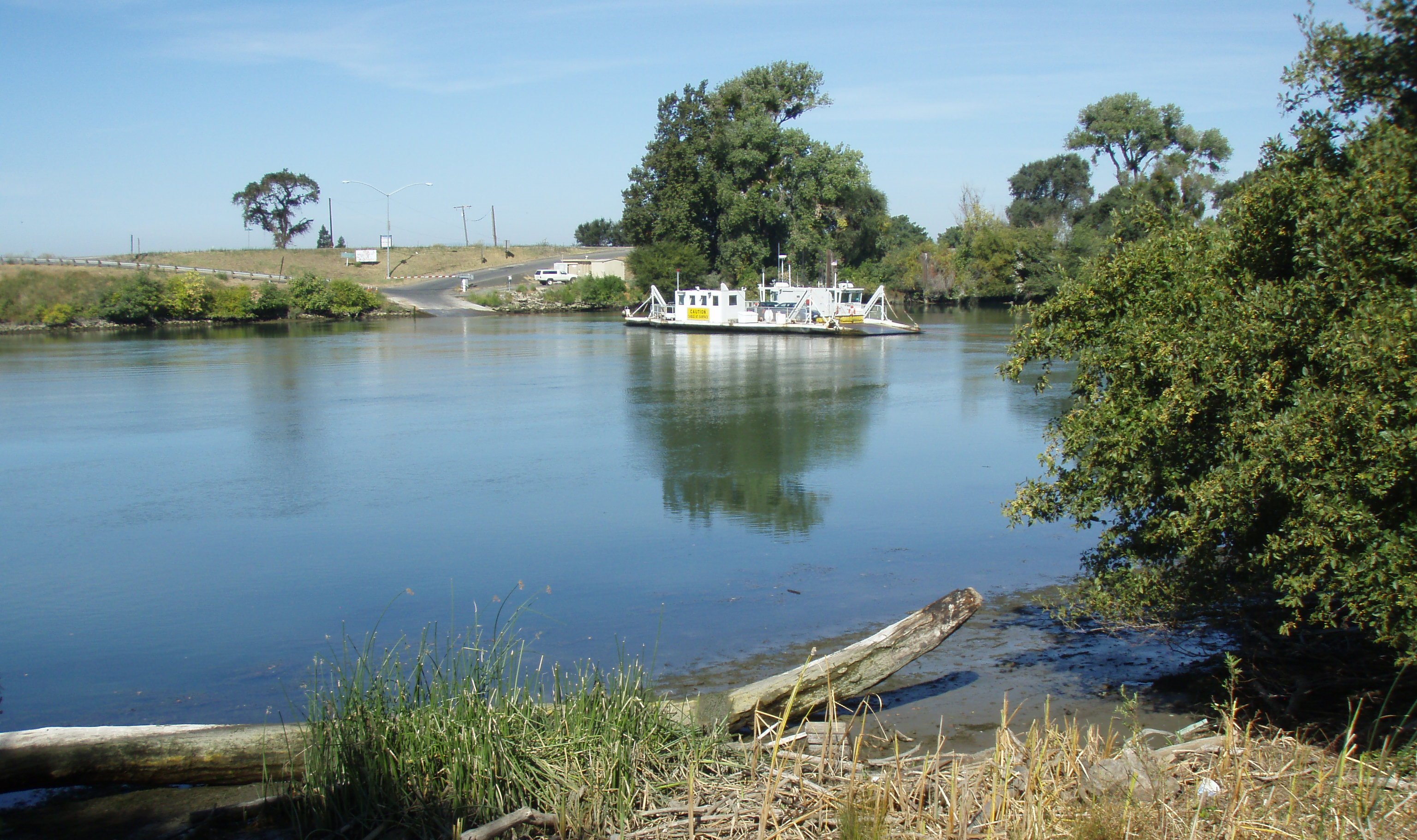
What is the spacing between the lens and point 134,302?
51.7m

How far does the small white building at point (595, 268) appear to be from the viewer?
241ft

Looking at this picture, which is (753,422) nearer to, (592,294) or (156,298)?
(156,298)

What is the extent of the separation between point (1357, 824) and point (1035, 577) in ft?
20.4

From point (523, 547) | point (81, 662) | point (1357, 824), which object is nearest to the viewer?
point (1357, 824)

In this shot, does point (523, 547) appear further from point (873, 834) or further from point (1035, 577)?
point (873, 834)

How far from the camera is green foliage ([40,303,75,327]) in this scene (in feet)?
167

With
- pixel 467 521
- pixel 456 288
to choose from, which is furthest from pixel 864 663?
pixel 456 288

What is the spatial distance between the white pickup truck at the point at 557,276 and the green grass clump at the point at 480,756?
68.2 metres

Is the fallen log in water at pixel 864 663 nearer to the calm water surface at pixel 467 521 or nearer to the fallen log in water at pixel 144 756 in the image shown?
the calm water surface at pixel 467 521

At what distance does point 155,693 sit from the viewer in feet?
25.0

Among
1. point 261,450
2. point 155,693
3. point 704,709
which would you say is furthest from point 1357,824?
point 261,450

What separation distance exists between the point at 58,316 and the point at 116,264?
441 inches

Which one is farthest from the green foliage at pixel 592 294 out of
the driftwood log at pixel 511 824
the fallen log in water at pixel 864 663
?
the driftwood log at pixel 511 824

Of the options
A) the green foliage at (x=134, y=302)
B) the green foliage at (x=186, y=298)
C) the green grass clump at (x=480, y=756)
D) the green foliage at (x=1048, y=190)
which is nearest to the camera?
the green grass clump at (x=480, y=756)
